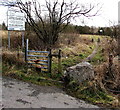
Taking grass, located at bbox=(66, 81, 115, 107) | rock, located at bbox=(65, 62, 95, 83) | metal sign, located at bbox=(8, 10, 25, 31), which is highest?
metal sign, located at bbox=(8, 10, 25, 31)

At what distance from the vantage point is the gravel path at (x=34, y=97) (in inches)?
137

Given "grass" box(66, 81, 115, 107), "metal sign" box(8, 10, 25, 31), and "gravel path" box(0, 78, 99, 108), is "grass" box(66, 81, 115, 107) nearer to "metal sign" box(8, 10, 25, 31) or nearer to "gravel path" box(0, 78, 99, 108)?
"gravel path" box(0, 78, 99, 108)

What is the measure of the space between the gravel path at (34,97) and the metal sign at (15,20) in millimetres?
4506

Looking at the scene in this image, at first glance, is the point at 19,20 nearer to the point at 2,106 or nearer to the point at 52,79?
the point at 52,79

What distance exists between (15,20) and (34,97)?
597 centimetres

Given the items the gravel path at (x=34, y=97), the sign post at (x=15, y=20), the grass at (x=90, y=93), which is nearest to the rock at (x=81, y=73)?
the grass at (x=90, y=93)

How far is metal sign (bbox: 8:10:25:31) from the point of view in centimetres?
836

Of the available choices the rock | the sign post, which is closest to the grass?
the rock

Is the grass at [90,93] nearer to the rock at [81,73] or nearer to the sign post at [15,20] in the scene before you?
the rock at [81,73]

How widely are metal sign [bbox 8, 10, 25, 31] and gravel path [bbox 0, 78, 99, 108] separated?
4506mm

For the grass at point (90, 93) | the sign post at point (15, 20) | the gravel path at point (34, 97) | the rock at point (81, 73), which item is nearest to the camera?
the gravel path at point (34, 97)

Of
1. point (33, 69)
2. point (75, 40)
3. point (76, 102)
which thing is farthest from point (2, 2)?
point (75, 40)

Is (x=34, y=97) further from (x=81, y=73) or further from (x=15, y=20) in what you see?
(x=15, y=20)

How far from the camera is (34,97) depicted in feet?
12.8
